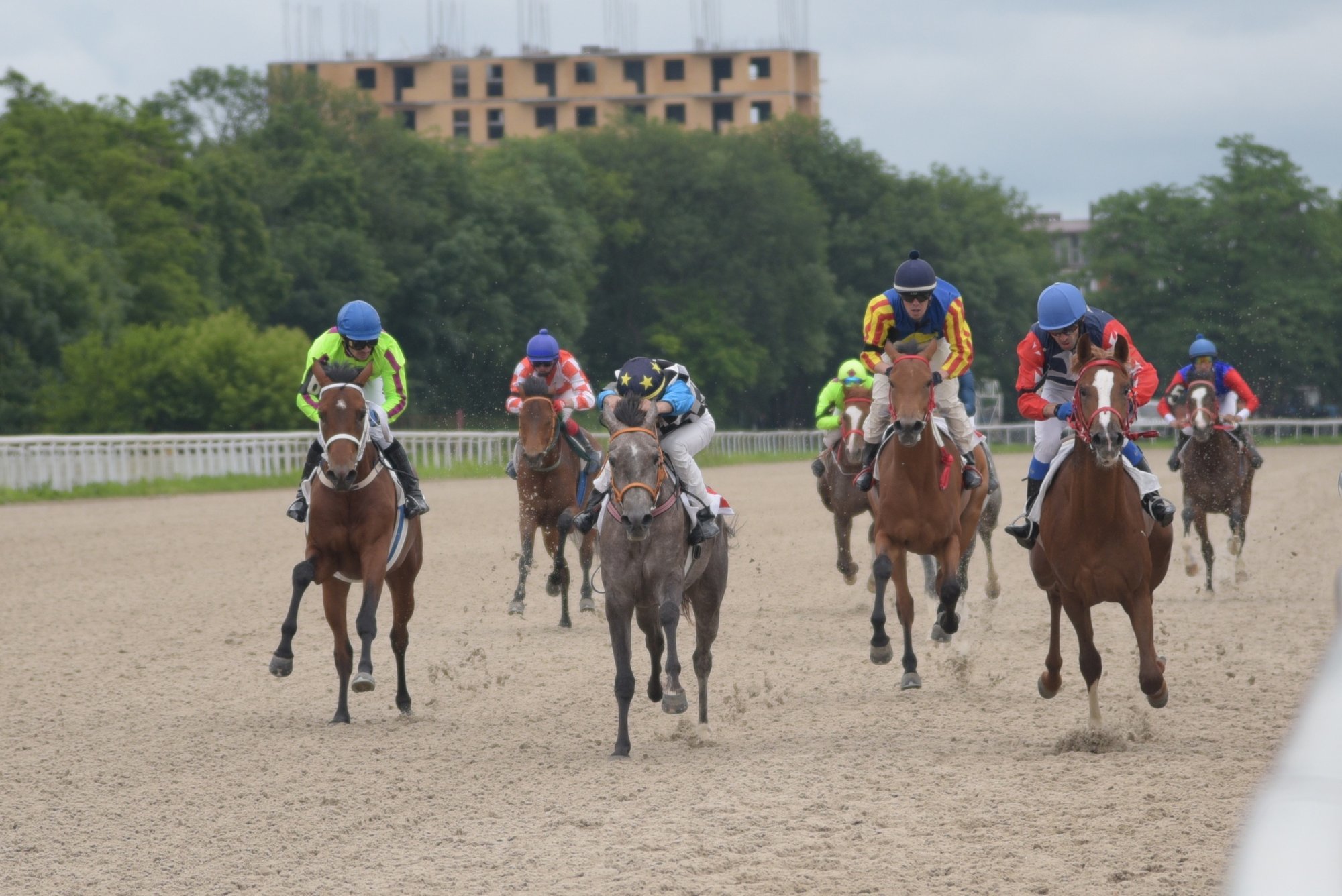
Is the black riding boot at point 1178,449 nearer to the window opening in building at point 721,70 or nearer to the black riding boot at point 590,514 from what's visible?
the black riding boot at point 590,514

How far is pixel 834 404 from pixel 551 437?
3.44 metres

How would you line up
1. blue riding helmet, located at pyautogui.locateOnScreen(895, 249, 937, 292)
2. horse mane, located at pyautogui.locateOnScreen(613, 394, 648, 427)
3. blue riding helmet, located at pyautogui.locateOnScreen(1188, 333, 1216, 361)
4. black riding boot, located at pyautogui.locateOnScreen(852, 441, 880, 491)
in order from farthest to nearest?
blue riding helmet, located at pyautogui.locateOnScreen(1188, 333, 1216, 361) → black riding boot, located at pyautogui.locateOnScreen(852, 441, 880, 491) → blue riding helmet, located at pyautogui.locateOnScreen(895, 249, 937, 292) → horse mane, located at pyautogui.locateOnScreen(613, 394, 648, 427)

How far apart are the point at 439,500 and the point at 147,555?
31.1ft

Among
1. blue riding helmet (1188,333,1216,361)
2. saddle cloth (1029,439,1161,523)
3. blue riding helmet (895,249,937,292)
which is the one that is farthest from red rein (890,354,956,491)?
blue riding helmet (1188,333,1216,361)

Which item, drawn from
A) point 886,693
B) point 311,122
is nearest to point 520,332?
point 311,122

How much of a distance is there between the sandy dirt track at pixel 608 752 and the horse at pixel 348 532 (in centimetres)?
38

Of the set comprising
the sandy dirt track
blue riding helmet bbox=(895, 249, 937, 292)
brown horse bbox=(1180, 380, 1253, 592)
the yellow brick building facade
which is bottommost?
the sandy dirt track

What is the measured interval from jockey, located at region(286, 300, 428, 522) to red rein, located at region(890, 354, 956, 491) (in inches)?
102

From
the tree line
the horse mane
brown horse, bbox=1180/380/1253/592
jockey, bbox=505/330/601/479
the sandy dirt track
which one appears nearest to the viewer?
the sandy dirt track

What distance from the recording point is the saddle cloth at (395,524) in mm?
9227

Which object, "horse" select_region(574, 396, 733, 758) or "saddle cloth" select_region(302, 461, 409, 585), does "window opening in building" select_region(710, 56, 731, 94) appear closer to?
"saddle cloth" select_region(302, 461, 409, 585)

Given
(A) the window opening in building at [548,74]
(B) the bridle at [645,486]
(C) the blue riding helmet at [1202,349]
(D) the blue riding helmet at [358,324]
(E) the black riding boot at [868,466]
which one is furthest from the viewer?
(A) the window opening in building at [548,74]

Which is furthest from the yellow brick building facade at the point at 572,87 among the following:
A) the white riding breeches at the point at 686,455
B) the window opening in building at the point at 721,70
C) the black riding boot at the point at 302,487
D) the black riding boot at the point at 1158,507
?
the black riding boot at the point at 1158,507

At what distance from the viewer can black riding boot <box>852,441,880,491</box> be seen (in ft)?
33.8
